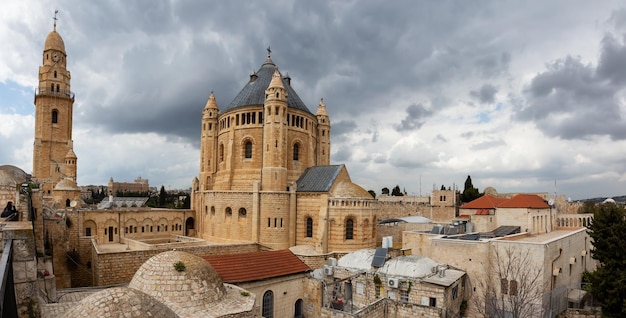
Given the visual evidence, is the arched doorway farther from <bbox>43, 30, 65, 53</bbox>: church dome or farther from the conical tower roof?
<bbox>43, 30, 65, 53</bbox>: church dome

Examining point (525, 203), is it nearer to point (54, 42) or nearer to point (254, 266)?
point (254, 266)

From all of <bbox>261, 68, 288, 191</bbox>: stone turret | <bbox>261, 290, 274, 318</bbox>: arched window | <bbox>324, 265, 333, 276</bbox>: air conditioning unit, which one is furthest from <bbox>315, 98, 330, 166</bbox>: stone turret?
<bbox>261, 290, 274, 318</bbox>: arched window

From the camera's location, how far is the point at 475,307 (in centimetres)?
1994

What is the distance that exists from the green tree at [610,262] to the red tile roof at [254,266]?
51.3 feet

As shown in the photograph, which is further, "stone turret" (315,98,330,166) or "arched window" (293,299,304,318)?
"stone turret" (315,98,330,166)

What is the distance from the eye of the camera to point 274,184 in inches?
1185

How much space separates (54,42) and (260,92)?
2934 cm

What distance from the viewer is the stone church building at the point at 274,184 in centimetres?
2805

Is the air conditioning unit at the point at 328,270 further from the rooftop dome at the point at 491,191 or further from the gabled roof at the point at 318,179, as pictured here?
the rooftop dome at the point at 491,191

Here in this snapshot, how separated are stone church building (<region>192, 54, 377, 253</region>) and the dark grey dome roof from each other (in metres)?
0.12

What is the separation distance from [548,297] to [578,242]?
31.1 ft

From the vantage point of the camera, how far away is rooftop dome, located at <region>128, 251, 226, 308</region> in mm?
12039

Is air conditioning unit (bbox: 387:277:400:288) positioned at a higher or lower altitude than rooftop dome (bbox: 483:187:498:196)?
lower

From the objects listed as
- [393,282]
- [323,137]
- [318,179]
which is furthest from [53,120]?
[393,282]
